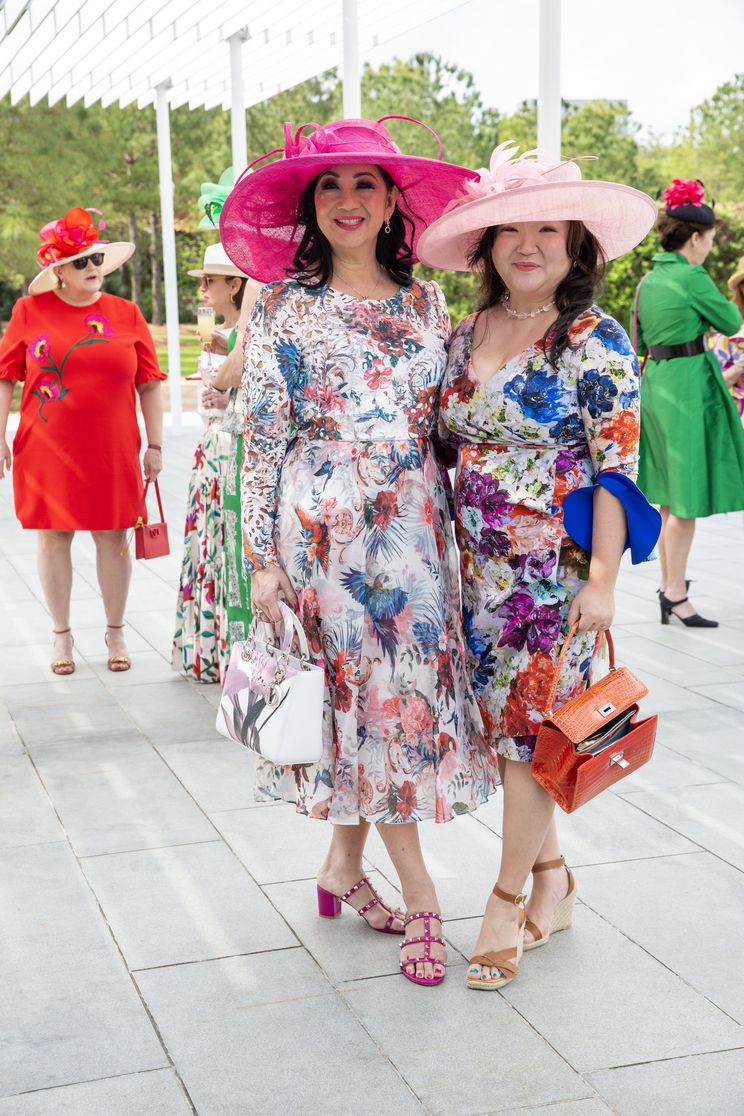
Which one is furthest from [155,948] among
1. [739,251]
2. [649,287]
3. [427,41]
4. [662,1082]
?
[427,41]

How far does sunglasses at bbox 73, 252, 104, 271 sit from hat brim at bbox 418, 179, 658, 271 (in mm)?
2549

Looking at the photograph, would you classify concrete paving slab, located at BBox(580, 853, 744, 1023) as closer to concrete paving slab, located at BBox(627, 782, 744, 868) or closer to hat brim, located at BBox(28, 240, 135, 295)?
concrete paving slab, located at BBox(627, 782, 744, 868)

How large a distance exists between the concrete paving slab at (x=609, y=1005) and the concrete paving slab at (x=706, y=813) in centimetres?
65

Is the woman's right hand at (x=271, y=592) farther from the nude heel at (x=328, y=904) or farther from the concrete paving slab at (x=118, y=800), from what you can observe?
the concrete paving slab at (x=118, y=800)

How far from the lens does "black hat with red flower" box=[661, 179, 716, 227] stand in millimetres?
5762

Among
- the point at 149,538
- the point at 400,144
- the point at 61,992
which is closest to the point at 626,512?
the point at 61,992

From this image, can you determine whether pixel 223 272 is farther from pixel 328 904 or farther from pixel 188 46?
pixel 188 46

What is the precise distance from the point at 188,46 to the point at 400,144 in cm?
→ 2144

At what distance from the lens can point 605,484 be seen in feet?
8.88

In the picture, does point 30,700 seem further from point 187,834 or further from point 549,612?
point 549,612

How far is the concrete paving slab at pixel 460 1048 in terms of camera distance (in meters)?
2.42

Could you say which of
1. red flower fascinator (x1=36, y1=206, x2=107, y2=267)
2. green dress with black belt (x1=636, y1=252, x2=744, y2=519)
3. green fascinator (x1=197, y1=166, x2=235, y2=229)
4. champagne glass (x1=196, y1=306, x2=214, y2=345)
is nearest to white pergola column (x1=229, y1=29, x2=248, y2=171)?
green dress with black belt (x1=636, y1=252, x2=744, y2=519)

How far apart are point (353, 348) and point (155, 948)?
1437mm

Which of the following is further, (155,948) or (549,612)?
(155,948)
